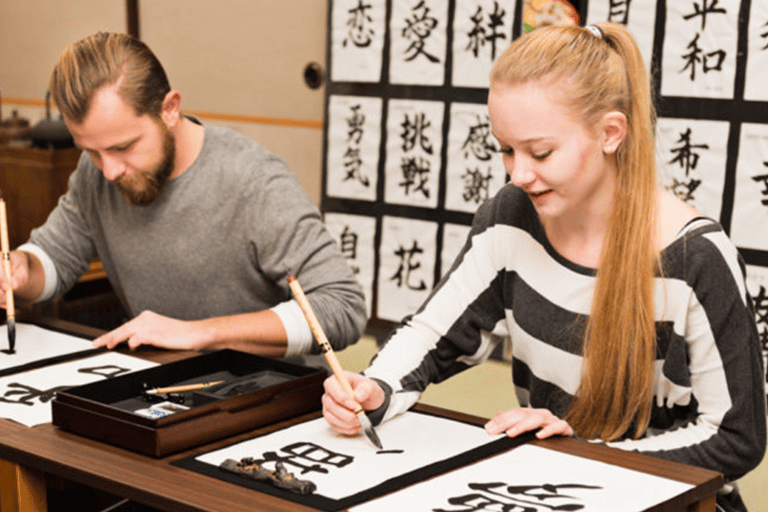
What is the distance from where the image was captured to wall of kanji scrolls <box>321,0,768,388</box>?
2949 mm

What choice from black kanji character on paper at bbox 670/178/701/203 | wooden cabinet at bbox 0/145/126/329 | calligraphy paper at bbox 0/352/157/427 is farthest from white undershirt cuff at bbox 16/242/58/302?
black kanji character on paper at bbox 670/178/701/203

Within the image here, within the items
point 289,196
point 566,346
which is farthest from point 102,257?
point 566,346

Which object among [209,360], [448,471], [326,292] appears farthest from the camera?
[326,292]

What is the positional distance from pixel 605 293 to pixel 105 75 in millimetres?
1065

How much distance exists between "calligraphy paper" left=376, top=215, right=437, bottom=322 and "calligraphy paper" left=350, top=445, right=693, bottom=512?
2420 mm

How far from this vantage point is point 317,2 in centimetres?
388

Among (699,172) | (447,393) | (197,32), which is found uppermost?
(197,32)

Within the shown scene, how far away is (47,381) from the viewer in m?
1.60

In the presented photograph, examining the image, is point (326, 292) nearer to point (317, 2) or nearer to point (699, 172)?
point (699, 172)

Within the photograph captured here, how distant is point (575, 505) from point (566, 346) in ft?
1.53

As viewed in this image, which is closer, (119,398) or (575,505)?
(575,505)

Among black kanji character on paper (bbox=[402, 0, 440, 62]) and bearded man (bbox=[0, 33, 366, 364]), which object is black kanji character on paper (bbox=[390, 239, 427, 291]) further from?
bearded man (bbox=[0, 33, 366, 364])

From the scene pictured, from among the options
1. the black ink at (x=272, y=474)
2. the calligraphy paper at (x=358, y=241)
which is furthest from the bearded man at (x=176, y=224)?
the calligraphy paper at (x=358, y=241)

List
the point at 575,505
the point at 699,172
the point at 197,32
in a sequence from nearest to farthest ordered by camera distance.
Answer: the point at 575,505 < the point at 699,172 < the point at 197,32
